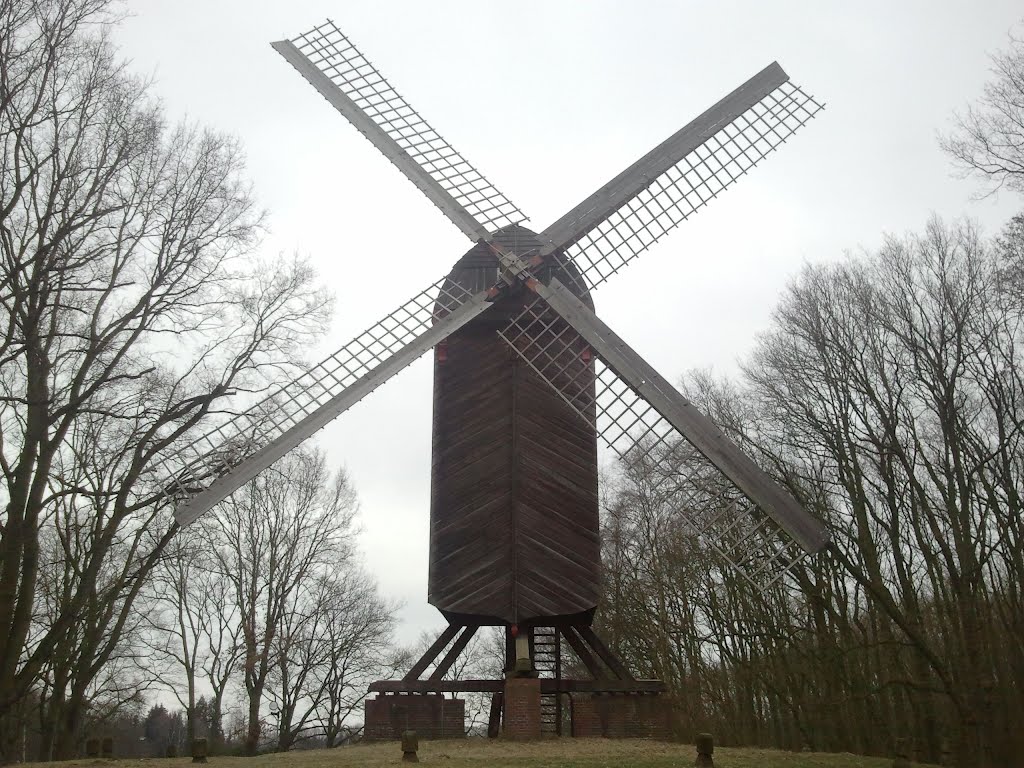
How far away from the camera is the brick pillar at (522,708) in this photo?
15.9 m

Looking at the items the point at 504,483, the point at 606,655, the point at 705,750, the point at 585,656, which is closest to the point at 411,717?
the point at 585,656

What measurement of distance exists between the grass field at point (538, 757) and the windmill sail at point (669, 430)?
269 centimetres

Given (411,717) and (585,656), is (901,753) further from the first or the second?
(411,717)

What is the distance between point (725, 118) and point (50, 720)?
65.4ft

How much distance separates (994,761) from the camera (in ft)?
63.7

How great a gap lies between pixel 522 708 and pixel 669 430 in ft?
17.8

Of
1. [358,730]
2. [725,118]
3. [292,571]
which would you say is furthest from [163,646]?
[725,118]

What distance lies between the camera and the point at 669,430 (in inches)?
647

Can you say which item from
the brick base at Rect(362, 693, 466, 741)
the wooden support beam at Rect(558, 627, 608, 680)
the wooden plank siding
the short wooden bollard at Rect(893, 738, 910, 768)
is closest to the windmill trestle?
the brick base at Rect(362, 693, 466, 741)

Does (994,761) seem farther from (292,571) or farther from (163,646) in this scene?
(163,646)

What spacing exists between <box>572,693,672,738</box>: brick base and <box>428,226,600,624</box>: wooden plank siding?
1671mm

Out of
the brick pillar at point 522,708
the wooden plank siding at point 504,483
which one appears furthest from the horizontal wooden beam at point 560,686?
the wooden plank siding at point 504,483

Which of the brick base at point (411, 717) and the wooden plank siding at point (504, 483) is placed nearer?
the brick base at point (411, 717)

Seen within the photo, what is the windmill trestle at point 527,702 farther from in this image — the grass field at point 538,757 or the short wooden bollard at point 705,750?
the short wooden bollard at point 705,750
